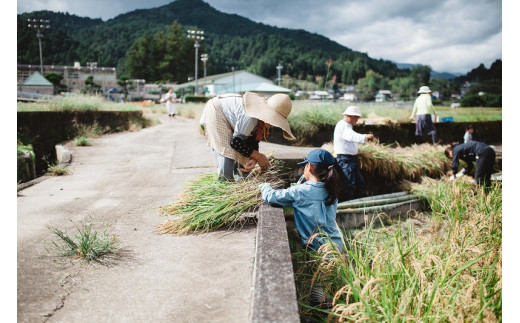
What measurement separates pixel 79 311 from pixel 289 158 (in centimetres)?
409

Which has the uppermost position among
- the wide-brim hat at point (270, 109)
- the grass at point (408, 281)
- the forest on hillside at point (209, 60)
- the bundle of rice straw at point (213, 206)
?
the forest on hillside at point (209, 60)

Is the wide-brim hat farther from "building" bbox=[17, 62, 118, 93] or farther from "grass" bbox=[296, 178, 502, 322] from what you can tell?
"building" bbox=[17, 62, 118, 93]

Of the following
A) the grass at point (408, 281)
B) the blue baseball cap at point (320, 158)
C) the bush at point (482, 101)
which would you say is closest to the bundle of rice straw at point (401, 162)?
the grass at point (408, 281)

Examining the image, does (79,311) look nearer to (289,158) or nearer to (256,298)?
(256,298)

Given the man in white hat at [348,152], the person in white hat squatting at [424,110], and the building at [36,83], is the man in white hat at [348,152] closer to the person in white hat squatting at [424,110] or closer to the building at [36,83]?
the person in white hat squatting at [424,110]

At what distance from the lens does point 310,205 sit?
343 centimetres

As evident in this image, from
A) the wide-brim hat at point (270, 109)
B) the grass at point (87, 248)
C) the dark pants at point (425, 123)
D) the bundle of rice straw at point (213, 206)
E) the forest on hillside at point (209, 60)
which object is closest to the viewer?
the grass at point (87, 248)

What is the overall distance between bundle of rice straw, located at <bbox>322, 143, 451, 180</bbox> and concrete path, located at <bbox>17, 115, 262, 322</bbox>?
3748 millimetres

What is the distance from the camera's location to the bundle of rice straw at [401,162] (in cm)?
741

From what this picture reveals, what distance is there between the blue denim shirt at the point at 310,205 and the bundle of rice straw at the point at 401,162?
13.5 feet

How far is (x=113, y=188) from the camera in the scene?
5418 mm

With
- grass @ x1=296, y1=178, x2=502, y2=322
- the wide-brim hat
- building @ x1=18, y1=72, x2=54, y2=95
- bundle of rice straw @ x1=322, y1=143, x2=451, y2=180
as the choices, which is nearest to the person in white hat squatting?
bundle of rice straw @ x1=322, y1=143, x2=451, y2=180

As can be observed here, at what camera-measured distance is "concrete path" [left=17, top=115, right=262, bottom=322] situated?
2.20 metres

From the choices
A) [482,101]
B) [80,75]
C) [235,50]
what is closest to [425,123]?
[482,101]
